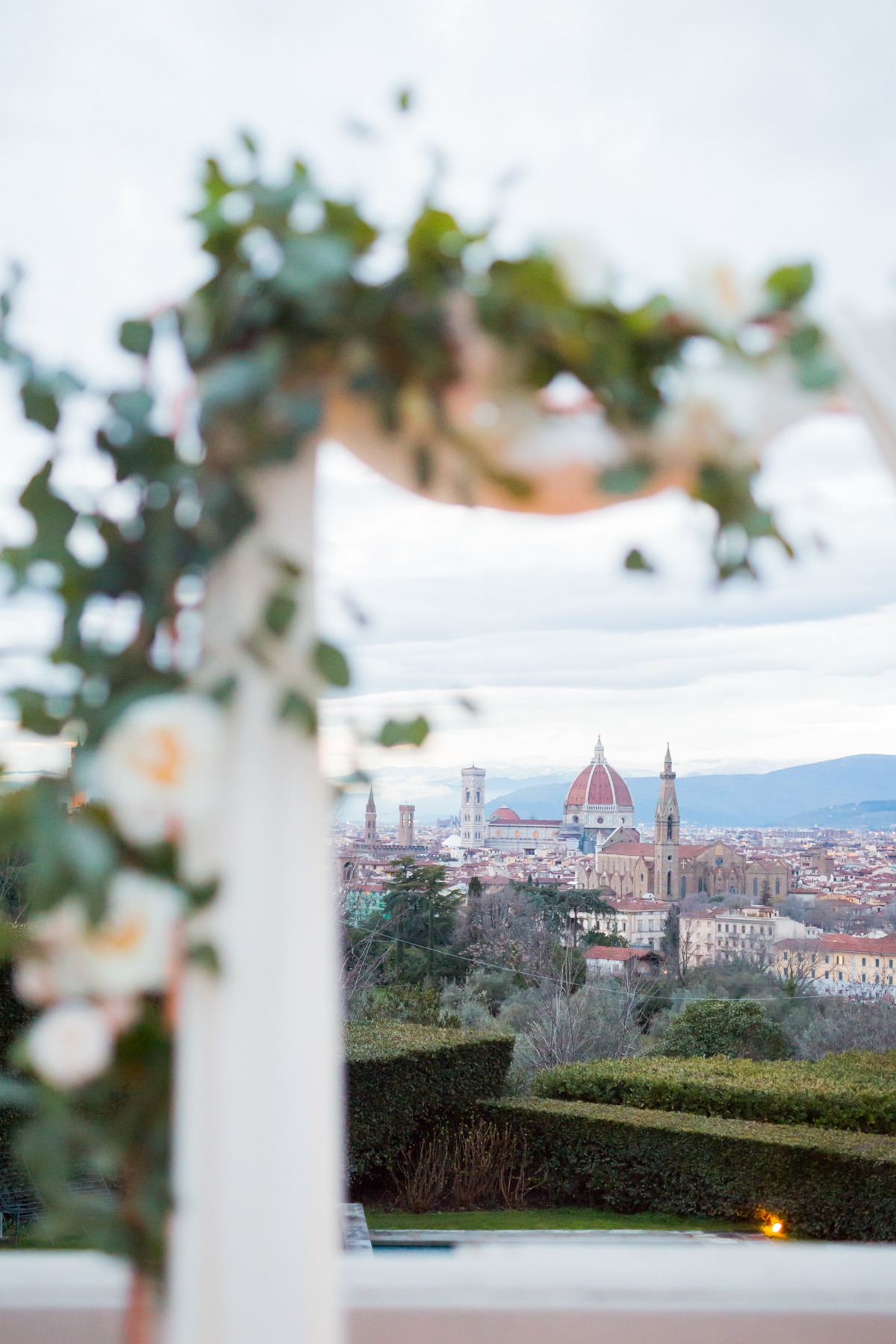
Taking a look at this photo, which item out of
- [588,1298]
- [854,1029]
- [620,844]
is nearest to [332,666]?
[588,1298]

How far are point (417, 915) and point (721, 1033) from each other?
347 cm

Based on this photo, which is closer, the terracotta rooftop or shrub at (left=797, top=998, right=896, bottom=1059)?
shrub at (left=797, top=998, right=896, bottom=1059)

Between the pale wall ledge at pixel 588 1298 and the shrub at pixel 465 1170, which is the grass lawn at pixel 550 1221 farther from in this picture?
the pale wall ledge at pixel 588 1298

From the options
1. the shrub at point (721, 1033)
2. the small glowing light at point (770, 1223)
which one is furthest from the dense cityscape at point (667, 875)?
the small glowing light at point (770, 1223)

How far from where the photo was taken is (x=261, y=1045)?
614 mm

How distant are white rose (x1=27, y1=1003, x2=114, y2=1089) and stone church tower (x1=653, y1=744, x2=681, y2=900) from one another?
43.9 ft

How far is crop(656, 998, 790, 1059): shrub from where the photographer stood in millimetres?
10438

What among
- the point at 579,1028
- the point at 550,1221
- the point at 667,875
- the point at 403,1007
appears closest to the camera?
the point at 550,1221

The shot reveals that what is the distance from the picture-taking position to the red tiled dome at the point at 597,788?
15.4 m

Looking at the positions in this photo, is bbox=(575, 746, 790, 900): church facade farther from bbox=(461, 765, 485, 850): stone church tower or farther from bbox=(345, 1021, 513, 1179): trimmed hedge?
bbox=(345, 1021, 513, 1179): trimmed hedge

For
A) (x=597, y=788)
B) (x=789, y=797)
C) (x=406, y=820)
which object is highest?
(x=597, y=788)

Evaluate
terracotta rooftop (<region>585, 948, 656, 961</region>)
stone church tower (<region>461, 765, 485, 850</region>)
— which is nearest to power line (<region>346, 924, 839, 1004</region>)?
terracotta rooftop (<region>585, 948, 656, 961</region>)

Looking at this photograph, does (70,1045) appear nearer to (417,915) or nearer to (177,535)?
(177,535)

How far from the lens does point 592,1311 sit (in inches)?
46.4
